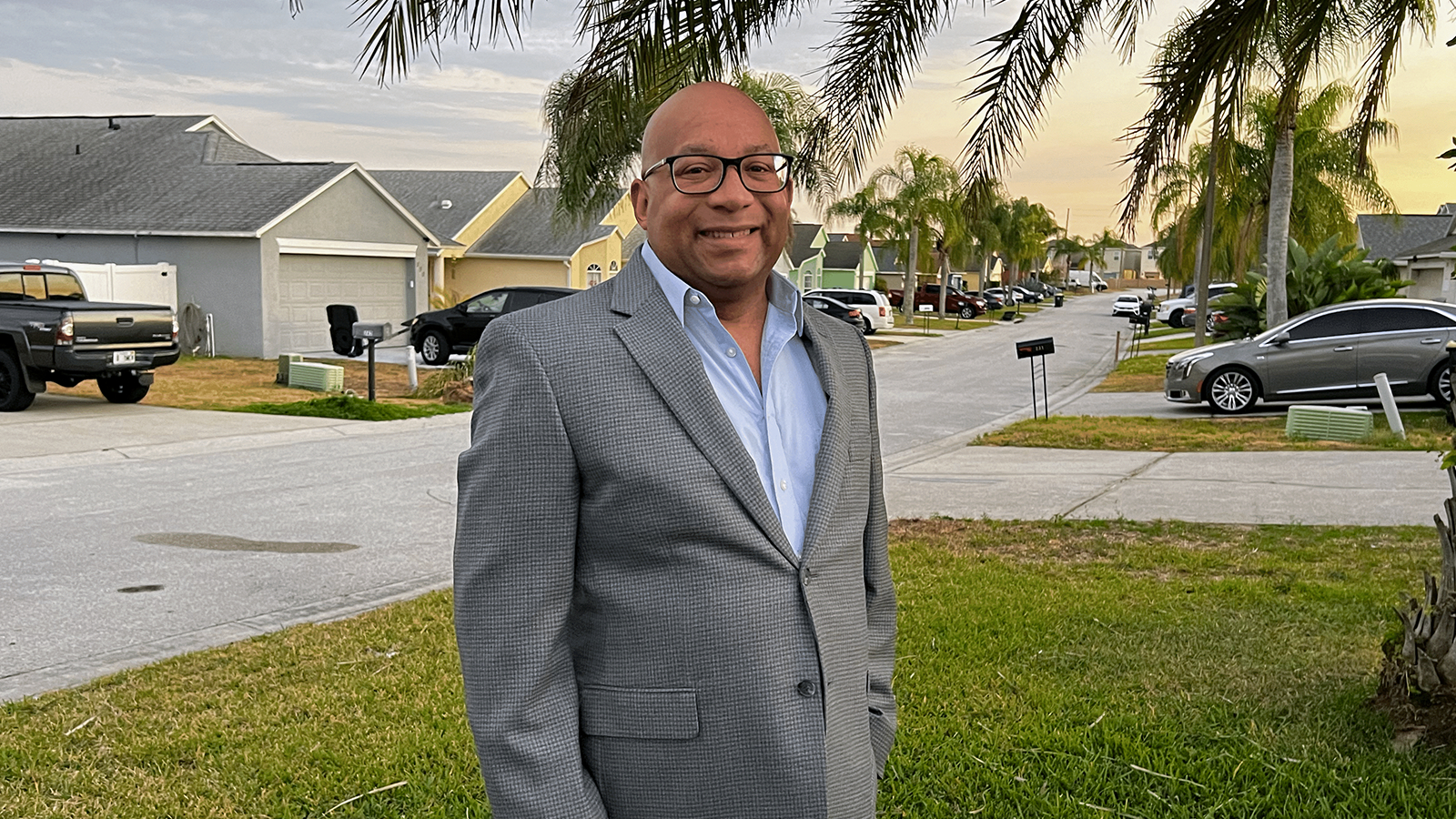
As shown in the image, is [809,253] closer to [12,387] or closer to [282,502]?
[12,387]

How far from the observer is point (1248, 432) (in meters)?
15.1

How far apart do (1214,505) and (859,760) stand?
860cm

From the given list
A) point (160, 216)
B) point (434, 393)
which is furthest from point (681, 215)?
point (160, 216)

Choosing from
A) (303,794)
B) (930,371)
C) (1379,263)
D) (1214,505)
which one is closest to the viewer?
(303,794)

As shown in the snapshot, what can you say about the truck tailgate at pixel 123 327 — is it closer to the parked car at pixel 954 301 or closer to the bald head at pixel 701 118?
the bald head at pixel 701 118

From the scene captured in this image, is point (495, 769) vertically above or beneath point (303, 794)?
above

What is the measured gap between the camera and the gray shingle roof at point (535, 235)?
37.4m

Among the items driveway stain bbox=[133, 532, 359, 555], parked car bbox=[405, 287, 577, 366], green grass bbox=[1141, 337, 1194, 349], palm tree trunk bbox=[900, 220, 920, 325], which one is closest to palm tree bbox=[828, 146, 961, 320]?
palm tree trunk bbox=[900, 220, 920, 325]

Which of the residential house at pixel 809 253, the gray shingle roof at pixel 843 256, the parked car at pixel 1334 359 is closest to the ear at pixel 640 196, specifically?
the parked car at pixel 1334 359

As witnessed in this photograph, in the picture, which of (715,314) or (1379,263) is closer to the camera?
(715,314)

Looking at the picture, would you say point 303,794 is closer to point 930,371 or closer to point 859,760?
point 859,760

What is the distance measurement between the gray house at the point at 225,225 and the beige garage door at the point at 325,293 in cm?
3

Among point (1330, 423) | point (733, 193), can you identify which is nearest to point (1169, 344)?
point (1330, 423)

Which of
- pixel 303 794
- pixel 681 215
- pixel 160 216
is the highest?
pixel 160 216
